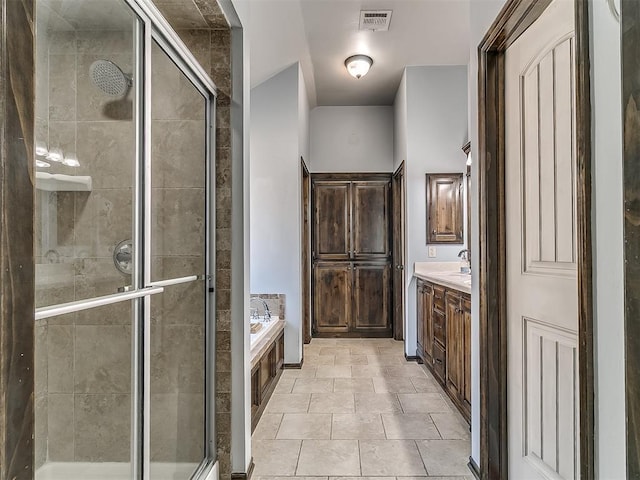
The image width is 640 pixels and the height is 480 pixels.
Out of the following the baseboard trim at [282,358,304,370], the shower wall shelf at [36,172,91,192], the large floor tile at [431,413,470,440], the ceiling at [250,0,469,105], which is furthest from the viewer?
the baseboard trim at [282,358,304,370]

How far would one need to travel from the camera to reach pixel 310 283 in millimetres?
5398

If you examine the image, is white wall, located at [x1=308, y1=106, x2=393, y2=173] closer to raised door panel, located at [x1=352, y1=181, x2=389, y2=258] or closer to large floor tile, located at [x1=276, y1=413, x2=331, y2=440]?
raised door panel, located at [x1=352, y1=181, x2=389, y2=258]

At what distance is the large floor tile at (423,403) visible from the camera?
9.57 feet

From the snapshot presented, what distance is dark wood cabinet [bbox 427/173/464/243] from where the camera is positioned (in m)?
4.46

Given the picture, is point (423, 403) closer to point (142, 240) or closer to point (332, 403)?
point (332, 403)

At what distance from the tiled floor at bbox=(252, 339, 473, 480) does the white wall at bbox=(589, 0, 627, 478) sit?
1.27m

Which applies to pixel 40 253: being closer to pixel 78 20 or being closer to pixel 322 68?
pixel 78 20

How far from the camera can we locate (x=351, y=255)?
18.0 feet

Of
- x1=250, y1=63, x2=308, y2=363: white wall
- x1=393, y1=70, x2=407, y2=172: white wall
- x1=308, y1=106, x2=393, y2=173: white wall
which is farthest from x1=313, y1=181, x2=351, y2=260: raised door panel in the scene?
x1=250, y1=63, x2=308, y2=363: white wall

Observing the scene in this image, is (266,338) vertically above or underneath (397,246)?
underneath

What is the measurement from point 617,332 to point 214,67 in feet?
6.29

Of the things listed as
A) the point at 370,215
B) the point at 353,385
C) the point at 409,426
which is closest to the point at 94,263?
the point at 409,426

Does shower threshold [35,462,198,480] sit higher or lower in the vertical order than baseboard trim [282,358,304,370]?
higher

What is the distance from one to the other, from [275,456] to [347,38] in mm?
3290
